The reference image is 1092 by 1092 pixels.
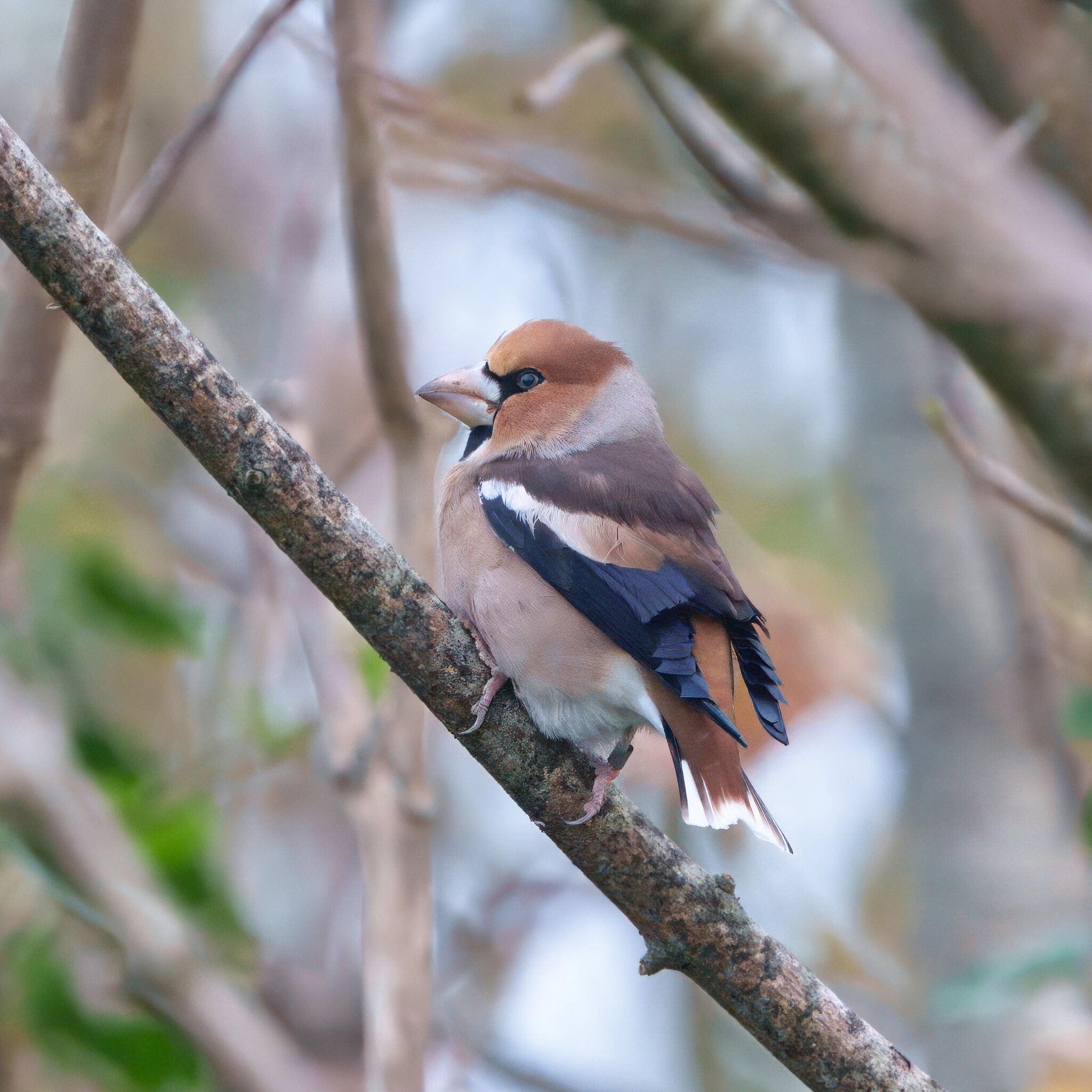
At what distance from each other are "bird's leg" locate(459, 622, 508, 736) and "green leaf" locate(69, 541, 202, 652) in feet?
6.11

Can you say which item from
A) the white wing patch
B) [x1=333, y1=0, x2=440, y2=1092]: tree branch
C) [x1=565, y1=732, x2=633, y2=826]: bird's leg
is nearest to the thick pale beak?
[x1=333, y1=0, x2=440, y2=1092]: tree branch

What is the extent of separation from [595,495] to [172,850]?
2.09 m

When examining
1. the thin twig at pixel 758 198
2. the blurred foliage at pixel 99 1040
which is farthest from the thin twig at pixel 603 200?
the blurred foliage at pixel 99 1040

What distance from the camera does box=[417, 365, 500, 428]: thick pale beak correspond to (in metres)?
3.72

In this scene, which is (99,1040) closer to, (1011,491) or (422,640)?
(422,640)

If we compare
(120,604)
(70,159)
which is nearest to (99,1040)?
(120,604)

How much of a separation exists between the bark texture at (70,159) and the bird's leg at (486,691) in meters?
1.45

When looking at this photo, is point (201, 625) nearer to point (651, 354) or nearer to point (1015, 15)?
point (1015, 15)

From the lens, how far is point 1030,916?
5273mm

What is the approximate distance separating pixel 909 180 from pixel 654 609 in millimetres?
1704

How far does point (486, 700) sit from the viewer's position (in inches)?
103

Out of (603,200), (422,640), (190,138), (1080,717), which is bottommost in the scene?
(422,640)

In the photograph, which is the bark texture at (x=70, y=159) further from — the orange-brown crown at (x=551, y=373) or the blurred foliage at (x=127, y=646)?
the orange-brown crown at (x=551, y=373)

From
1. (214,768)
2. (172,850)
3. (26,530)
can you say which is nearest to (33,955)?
(172,850)
